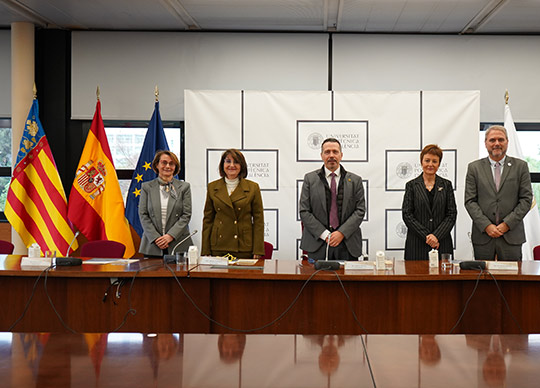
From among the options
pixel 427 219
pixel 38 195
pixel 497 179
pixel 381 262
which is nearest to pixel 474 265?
pixel 381 262

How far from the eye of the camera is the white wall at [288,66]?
5.74m

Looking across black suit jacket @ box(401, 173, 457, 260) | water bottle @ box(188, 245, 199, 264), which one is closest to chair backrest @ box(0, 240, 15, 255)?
water bottle @ box(188, 245, 199, 264)

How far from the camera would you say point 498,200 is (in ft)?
13.2

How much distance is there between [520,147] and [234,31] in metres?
3.35

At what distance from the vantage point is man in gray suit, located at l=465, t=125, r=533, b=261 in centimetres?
394

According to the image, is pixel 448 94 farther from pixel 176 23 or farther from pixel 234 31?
pixel 176 23

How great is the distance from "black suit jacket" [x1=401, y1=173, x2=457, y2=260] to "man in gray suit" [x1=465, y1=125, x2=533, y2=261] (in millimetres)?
184

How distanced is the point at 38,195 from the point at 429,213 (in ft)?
12.8

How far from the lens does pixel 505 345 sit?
A: 1.54m

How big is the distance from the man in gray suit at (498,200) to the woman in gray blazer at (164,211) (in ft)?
7.53

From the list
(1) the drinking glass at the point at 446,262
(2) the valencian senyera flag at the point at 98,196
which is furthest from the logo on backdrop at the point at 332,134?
(1) the drinking glass at the point at 446,262

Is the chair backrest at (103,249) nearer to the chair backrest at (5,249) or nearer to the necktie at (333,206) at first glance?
the chair backrest at (5,249)

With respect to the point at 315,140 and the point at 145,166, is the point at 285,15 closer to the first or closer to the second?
the point at 315,140

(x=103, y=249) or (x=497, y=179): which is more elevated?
(x=497, y=179)
